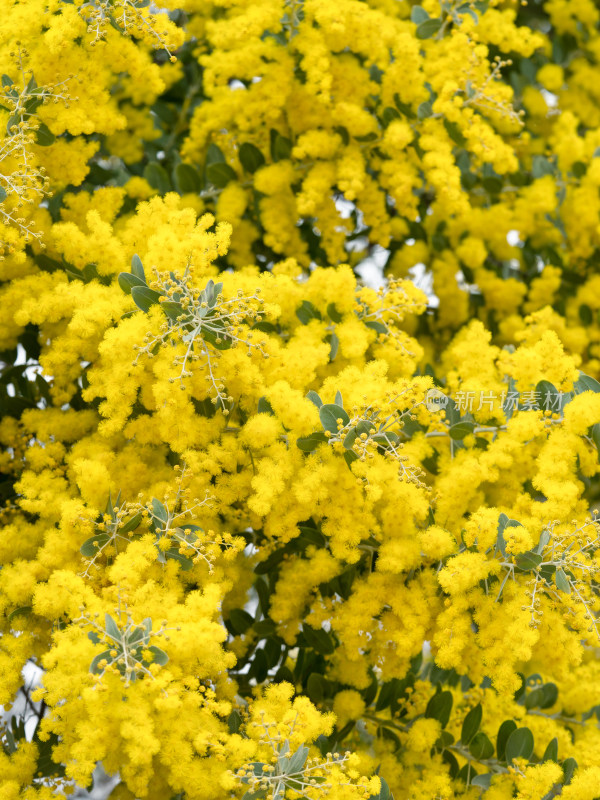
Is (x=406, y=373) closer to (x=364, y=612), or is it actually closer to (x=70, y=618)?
(x=364, y=612)

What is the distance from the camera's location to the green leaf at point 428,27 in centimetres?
398

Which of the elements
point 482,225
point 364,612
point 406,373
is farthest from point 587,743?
point 482,225

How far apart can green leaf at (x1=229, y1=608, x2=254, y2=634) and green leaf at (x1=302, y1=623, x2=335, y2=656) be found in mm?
269

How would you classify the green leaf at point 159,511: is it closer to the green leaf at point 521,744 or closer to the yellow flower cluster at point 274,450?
the yellow flower cluster at point 274,450

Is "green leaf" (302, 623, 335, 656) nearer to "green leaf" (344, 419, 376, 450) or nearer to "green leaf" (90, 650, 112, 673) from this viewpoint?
"green leaf" (344, 419, 376, 450)

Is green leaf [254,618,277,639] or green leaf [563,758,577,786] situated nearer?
green leaf [563,758,577,786]

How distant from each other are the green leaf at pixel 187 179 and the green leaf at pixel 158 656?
7.32 ft

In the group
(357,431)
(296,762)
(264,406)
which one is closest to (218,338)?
(264,406)

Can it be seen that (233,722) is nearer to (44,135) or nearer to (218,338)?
(218,338)

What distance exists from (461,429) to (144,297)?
1.25 metres

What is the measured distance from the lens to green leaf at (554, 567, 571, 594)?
2.83m

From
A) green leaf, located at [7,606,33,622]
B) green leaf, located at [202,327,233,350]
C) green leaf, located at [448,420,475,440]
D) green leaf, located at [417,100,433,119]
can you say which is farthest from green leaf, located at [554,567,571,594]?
green leaf, located at [417,100,433,119]

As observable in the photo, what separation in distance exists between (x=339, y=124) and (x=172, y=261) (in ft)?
4.16

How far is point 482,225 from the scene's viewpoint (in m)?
4.61
